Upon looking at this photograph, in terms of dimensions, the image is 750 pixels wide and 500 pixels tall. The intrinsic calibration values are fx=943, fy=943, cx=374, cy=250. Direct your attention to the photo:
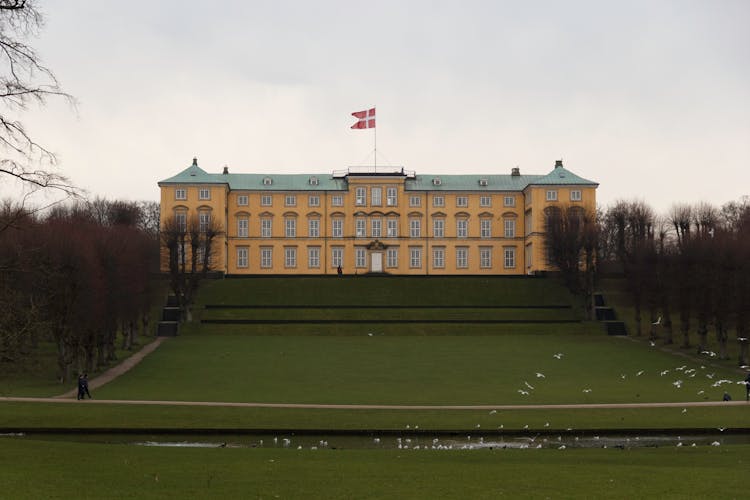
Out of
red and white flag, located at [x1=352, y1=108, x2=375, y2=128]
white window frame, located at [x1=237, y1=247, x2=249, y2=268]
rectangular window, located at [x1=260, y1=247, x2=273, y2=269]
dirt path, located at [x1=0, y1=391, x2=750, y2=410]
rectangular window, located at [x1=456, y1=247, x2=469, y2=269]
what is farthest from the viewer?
rectangular window, located at [x1=456, y1=247, x2=469, y2=269]

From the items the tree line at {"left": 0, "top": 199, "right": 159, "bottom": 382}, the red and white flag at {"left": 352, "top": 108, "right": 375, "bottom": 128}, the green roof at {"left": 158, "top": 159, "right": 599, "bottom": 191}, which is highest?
the red and white flag at {"left": 352, "top": 108, "right": 375, "bottom": 128}

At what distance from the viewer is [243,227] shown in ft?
325

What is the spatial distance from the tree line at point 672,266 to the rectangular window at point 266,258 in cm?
2909

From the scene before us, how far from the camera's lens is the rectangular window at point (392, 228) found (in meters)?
99.5

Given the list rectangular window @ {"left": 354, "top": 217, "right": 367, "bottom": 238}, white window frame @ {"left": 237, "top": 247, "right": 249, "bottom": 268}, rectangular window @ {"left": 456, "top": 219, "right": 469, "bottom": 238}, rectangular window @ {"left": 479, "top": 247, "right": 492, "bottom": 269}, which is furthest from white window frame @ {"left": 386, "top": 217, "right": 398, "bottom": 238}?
white window frame @ {"left": 237, "top": 247, "right": 249, "bottom": 268}

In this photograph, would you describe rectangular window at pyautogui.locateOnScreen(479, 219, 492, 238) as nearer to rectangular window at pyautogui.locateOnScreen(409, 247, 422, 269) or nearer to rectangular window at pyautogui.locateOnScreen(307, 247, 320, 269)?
rectangular window at pyautogui.locateOnScreen(409, 247, 422, 269)

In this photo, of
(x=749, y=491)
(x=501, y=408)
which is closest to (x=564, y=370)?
(x=501, y=408)

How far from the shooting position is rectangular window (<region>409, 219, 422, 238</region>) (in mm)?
99875

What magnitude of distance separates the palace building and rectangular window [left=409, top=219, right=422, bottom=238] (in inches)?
4.2

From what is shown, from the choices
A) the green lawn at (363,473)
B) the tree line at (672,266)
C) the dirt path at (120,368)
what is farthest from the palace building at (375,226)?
the green lawn at (363,473)

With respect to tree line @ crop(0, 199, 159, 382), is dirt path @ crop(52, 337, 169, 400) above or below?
below

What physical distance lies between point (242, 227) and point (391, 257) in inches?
628

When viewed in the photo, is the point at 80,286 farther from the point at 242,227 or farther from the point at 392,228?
the point at 392,228

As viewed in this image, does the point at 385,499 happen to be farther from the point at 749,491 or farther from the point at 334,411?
the point at 334,411
